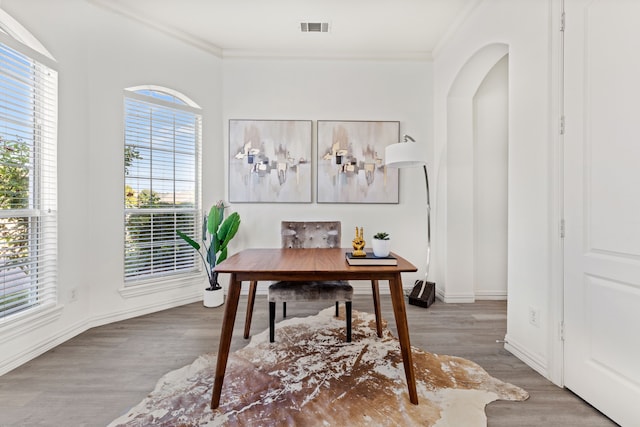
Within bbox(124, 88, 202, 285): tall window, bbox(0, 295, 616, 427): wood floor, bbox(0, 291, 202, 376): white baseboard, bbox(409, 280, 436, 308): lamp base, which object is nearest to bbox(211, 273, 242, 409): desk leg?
bbox(0, 295, 616, 427): wood floor

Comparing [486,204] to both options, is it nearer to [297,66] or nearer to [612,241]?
[612,241]

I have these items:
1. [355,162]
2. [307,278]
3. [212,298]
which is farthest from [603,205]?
[212,298]

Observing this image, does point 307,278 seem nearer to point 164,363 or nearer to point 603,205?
point 164,363

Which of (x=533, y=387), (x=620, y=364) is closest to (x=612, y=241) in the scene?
(x=620, y=364)

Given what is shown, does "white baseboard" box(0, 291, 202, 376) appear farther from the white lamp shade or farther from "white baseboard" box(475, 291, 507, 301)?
"white baseboard" box(475, 291, 507, 301)

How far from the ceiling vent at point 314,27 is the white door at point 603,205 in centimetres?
201

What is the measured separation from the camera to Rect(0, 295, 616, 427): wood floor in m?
1.43

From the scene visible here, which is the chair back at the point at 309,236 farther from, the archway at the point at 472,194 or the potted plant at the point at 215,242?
the archway at the point at 472,194

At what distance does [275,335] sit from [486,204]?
8.93 ft

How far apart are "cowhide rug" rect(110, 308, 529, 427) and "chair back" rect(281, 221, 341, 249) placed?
80 cm

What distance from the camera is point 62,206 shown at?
223 cm

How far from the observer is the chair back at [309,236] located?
98.7 inches

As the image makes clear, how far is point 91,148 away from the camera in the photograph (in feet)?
8.09

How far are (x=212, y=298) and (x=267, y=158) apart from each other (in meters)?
1.70
